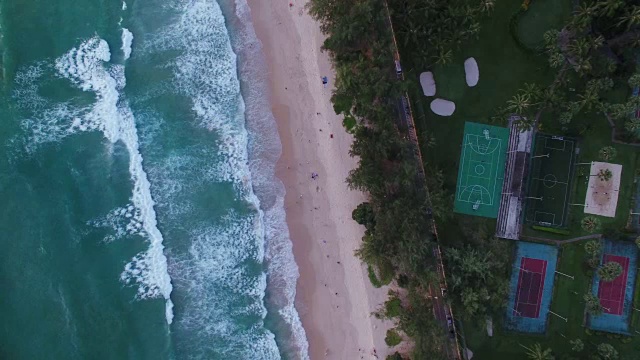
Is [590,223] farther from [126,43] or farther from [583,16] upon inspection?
[126,43]

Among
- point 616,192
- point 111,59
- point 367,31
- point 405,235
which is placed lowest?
point 405,235

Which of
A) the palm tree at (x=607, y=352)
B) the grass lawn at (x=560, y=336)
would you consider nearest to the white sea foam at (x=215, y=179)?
the grass lawn at (x=560, y=336)

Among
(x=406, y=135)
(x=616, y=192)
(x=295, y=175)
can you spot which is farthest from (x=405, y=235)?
(x=616, y=192)

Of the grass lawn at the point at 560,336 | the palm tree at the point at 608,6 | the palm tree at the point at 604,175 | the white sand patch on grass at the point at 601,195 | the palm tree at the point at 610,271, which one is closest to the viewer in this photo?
the palm tree at the point at 608,6

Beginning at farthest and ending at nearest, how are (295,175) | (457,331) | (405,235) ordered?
(295,175) < (457,331) < (405,235)

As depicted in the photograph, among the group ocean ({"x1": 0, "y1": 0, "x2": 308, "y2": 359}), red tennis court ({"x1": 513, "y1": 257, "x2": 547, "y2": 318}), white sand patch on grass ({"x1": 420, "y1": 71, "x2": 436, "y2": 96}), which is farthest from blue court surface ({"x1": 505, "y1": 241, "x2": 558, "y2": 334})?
ocean ({"x1": 0, "y1": 0, "x2": 308, "y2": 359})

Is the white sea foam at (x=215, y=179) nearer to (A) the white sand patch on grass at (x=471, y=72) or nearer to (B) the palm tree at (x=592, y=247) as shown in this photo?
(A) the white sand patch on grass at (x=471, y=72)

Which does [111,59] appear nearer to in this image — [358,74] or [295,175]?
[295,175]
